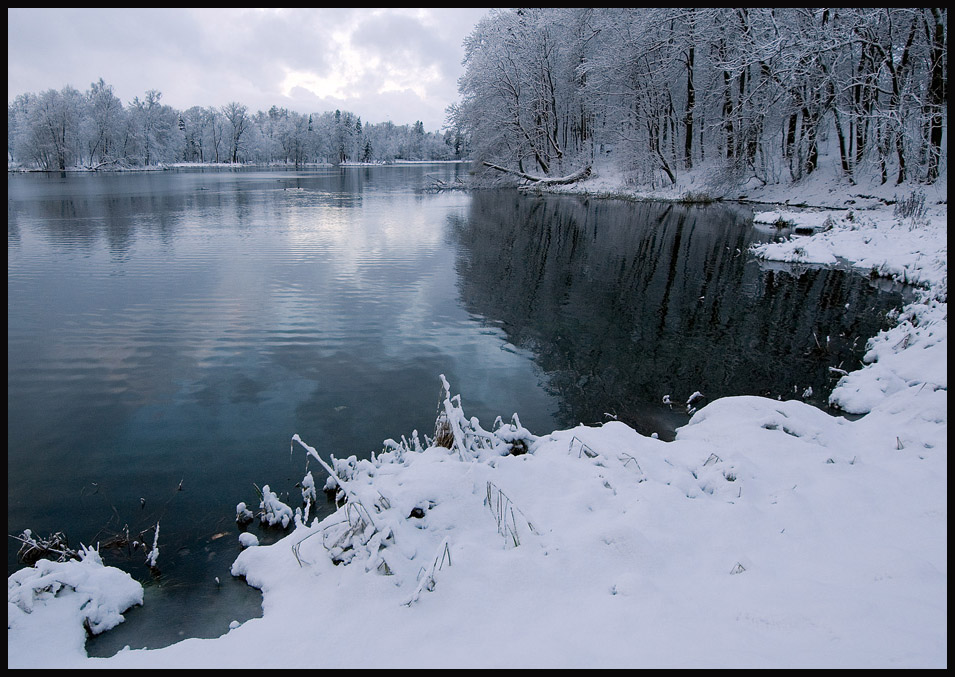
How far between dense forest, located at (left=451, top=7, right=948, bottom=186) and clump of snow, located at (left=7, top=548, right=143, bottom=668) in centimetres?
2965

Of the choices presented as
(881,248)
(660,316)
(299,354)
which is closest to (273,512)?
(299,354)

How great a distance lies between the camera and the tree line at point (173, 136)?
82875 millimetres

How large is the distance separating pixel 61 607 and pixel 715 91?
39.7 m

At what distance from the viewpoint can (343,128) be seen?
140m

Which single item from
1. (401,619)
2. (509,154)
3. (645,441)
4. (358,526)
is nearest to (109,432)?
(358,526)

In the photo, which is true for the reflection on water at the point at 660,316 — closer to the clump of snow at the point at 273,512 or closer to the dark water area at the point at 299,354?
the dark water area at the point at 299,354

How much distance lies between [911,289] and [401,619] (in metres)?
17.5

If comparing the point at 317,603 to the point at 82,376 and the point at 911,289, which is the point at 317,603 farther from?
the point at 911,289

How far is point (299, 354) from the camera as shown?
10.5 m

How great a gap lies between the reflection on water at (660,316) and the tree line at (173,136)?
4013 centimetres

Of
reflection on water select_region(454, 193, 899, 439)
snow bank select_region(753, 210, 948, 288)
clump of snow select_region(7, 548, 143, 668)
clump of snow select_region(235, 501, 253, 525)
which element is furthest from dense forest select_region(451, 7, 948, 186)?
clump of snow select_region(7, 548, 143, 668)

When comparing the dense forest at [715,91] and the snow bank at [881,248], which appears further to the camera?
the dense forest at [715,91]

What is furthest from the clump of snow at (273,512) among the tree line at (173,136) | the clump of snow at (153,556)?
the tree line at (173,136)

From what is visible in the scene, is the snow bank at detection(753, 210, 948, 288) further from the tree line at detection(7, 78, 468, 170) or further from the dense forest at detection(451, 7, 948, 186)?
the tree line at detection(7, 78, 468, 170)
